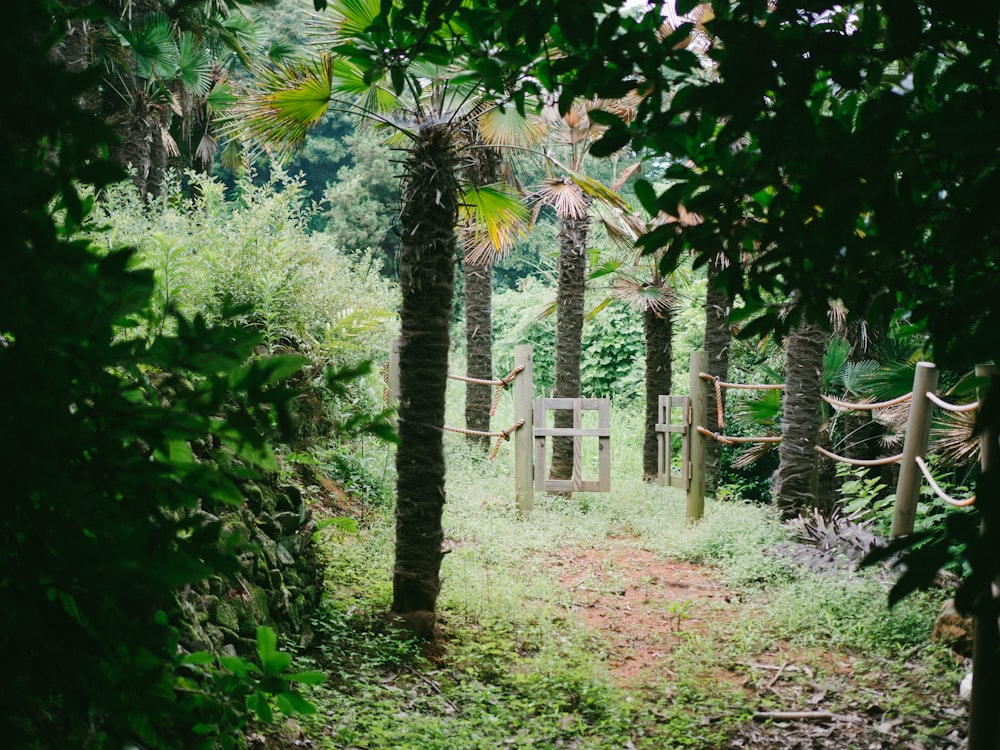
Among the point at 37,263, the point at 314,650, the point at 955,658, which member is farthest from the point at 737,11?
the point at 955,658

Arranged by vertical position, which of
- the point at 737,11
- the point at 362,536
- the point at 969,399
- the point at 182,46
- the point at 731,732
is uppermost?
the point at 182,46

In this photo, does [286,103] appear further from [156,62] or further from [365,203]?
[365,203]

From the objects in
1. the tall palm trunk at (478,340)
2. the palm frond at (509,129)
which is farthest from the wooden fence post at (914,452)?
the tall palm trunk at (478,340)

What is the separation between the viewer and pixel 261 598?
3717 millimetres

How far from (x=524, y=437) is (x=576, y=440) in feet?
3.27

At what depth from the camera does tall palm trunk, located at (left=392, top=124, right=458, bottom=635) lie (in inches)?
185

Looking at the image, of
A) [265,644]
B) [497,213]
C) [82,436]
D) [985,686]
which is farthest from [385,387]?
[82,436]

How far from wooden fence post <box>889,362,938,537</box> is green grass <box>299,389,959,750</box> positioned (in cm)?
52

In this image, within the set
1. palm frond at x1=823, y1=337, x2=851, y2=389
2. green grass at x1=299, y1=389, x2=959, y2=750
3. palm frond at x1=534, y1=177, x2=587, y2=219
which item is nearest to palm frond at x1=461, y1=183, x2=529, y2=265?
palm frond at x1=534, y1=177, x2=587, y2=219

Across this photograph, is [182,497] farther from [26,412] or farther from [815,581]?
[815,581]

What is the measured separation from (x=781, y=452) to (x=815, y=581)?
7.56 ft

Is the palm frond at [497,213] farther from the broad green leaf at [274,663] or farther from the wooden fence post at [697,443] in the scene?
the broad green leaf at [274,663]

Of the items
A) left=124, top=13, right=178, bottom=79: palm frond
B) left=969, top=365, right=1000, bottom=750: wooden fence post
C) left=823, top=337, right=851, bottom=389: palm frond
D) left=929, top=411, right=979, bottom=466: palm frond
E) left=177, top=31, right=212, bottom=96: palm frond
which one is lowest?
left=969, top=365, right=1000, bottom=750: wooden fence post

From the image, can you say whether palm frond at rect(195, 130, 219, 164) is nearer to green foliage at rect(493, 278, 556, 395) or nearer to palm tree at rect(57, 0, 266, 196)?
palm tree at rect(57, 0, 266, 196)
